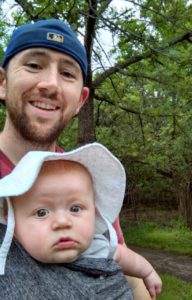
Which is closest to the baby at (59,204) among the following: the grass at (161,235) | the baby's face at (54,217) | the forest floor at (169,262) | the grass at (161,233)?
the baby's face at (54,217)

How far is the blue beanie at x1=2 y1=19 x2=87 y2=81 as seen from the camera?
145 centimetres

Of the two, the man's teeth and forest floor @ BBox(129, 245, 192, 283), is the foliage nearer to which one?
forest floor @ BBox(129, 245, 192, 283)

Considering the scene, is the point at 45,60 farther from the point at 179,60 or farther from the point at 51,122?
the point at 179,60

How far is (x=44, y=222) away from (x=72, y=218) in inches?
3.1

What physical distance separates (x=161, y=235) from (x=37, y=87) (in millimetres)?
11249

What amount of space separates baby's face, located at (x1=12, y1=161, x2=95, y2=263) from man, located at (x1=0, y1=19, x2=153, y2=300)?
0.71 ft

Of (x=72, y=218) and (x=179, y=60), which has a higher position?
(x=179, y=60)

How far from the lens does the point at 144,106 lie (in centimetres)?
806

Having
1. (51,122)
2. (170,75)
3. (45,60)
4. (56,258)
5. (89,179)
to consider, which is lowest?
(56,258)

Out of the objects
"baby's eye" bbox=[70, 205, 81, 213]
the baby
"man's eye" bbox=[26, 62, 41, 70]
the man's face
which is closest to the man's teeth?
the man's face

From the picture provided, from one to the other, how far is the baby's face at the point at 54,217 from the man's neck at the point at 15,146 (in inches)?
9.5

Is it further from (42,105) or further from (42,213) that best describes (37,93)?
(42,213)

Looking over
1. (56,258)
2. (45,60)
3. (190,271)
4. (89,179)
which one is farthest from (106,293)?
(190,271)

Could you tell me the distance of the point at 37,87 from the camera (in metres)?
1.45
